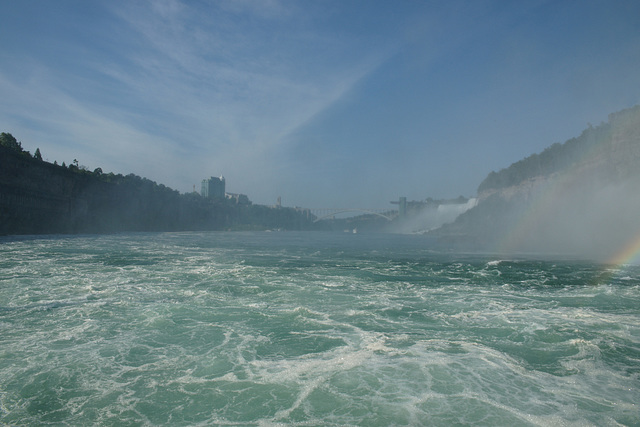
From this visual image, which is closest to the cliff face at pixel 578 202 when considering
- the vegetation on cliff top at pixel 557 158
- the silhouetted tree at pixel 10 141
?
the vegetation on cliff top at pixel 557 158

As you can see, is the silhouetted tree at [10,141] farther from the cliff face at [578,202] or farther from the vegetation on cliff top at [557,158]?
the vegetation on cliff top at [557,158]

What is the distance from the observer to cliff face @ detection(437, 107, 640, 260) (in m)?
41.5

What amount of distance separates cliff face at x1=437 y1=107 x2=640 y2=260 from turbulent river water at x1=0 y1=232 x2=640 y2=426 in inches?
1150

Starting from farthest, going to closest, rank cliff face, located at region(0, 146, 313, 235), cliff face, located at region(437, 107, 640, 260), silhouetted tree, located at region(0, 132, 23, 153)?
1. silhouetted tree, located at region(0, 132, 23, 153)
2. cliff face, located at region(0, 146, 313, 235)
3. cliff face, located at region(437, 107, 640, 260)

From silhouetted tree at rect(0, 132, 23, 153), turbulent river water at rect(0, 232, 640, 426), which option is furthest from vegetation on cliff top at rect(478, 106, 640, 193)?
silhouetted tree at rect(0, 132, 23, 153)

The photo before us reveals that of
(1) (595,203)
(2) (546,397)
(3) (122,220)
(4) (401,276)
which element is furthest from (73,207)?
(1) (595,203)

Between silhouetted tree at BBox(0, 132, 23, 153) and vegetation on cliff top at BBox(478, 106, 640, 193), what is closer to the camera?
vegetation on cliff top at BBox(478, 106, 640, 193)

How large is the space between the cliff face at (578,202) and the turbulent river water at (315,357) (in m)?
29.2

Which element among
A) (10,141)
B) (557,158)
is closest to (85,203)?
(10,141)

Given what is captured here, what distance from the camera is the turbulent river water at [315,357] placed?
468cm

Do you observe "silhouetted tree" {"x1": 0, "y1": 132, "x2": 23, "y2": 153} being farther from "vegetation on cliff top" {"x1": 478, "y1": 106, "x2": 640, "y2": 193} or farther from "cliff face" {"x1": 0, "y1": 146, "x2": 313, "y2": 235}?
"vegetation on cliff top" {"x1": 478, "y1": 106, "x2": 640, "y2": 193}

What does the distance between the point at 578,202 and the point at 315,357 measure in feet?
185

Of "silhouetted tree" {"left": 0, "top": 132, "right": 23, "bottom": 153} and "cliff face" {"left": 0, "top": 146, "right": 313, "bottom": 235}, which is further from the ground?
"silhouetted tree" {"left": 0, "top": 132, "right": 23, "bottom": 153}

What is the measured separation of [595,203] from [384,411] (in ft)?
178
